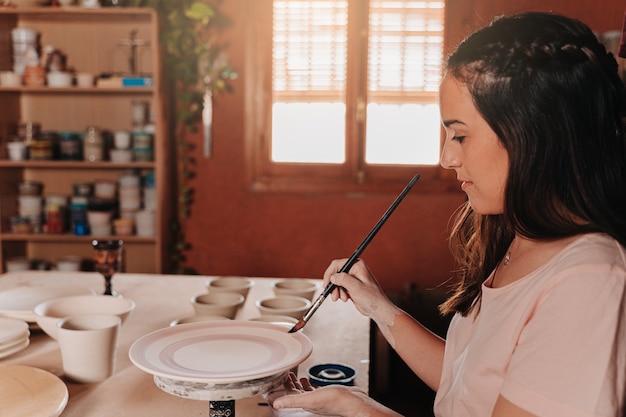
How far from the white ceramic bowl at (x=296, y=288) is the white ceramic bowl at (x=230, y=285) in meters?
0.09

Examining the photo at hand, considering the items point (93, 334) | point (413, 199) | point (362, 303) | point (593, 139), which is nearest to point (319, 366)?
point (362, 303)

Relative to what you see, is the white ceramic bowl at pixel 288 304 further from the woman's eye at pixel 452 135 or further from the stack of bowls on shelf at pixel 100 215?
the stack of bowls on shelf at pixel 100 215

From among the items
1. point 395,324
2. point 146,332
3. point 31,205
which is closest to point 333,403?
point 395,324

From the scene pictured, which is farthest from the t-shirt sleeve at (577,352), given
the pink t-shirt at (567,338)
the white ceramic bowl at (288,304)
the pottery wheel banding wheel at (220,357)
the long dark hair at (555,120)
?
the white ceramic bowl at (288,304)

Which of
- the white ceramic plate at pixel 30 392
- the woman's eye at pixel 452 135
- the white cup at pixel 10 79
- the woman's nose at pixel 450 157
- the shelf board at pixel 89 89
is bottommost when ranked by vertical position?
the white ceramic plate at pixel 30 392

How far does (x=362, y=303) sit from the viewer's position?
4.00 ft

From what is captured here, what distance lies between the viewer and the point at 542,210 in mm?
882

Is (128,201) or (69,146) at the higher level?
(69,146)

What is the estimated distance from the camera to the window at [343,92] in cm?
366

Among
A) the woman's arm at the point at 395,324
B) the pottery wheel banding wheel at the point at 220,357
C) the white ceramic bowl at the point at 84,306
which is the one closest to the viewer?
the pottery wheel banding wheel at the point at 220,357

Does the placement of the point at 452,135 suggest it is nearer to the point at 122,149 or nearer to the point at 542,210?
the point at 542,210

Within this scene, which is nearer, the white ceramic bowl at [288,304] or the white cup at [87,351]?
the white cup at [87,351]

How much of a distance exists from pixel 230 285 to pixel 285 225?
6.91ft

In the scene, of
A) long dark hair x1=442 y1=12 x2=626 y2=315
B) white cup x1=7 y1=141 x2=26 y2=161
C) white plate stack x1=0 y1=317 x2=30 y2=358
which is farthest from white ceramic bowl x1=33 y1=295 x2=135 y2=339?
white cup x1=7 y1=141 x2=26 y2=161
